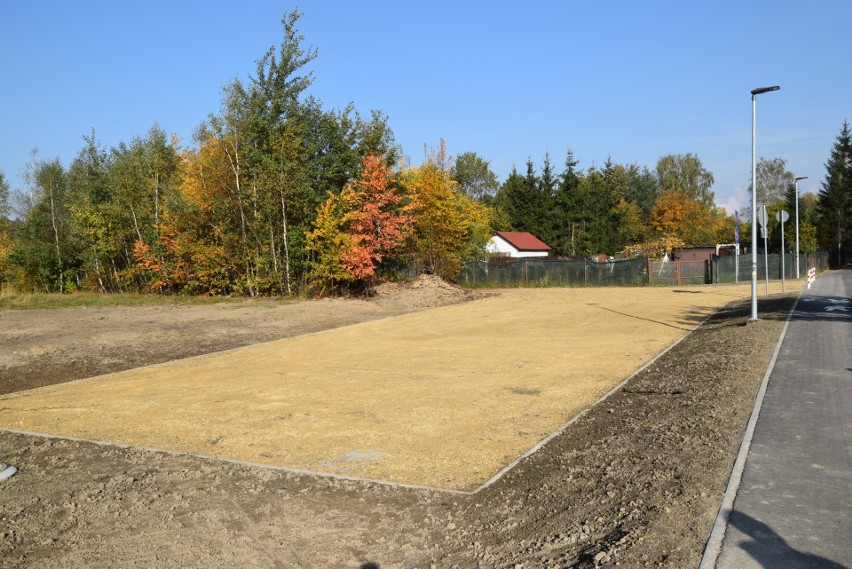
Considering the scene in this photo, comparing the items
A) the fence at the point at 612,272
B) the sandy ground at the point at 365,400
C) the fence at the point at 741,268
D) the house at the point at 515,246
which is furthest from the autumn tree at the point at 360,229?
the house at the point at 515,246

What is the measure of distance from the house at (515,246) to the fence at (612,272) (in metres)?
15.3

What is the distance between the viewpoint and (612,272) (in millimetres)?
46250

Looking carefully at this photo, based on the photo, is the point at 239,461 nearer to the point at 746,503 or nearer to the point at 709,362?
the point at 746,503

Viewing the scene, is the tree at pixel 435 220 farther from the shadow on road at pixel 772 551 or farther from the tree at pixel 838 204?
the tree at pixel 838 204

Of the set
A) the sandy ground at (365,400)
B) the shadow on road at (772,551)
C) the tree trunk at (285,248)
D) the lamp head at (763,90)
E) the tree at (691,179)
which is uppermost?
the tree at (691,179)

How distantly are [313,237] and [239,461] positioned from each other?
81.4ft

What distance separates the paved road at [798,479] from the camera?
14.7 ft

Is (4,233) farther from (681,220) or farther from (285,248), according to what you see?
(681,220)

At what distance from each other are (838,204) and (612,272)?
47.8 m

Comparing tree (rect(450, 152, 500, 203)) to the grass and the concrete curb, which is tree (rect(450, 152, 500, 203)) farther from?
the concrete curb

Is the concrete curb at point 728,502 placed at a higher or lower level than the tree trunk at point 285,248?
lower

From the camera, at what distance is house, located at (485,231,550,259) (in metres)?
64.8

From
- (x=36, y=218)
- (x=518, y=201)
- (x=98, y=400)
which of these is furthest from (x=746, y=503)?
(x=518, y=201)

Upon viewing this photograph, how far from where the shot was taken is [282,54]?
108ft
